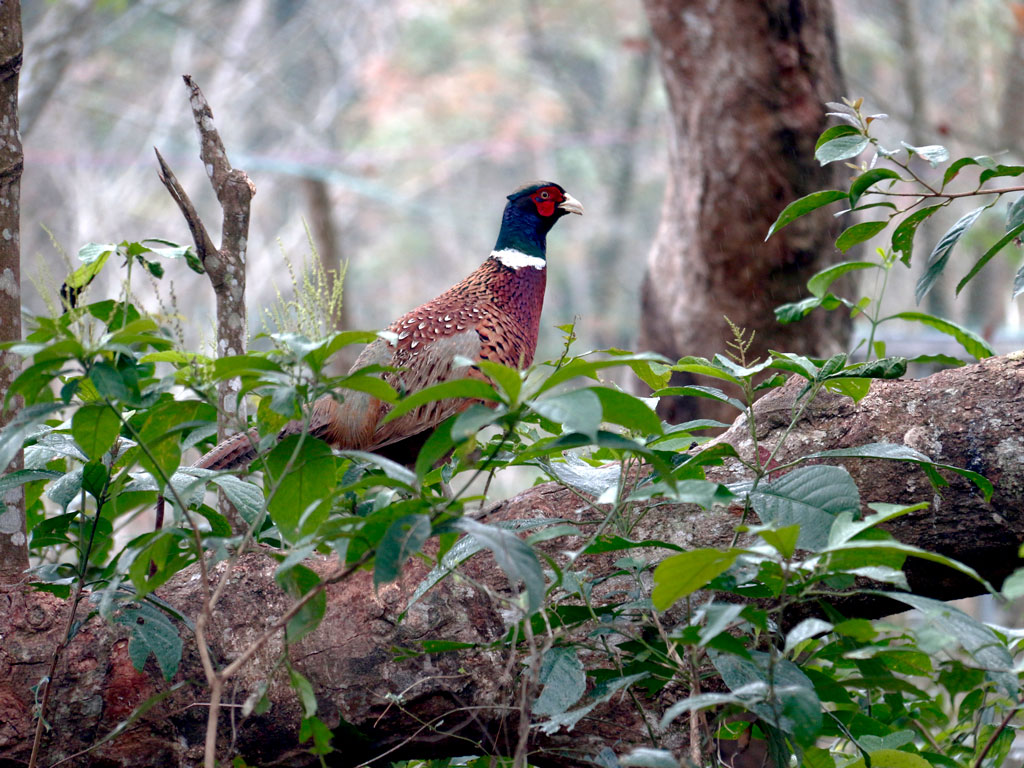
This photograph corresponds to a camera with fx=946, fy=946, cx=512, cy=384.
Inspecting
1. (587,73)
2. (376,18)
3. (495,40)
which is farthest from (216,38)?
(587,73)

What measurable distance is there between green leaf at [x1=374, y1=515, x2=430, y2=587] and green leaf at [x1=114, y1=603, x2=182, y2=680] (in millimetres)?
569

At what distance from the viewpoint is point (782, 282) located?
3834 millimetres

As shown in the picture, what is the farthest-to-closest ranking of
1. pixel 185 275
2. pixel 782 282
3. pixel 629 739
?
pixel 185 275 < pixel 782 282 < pixel 629 739

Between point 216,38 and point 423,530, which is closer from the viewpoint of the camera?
point 423,530

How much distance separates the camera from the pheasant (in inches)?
101

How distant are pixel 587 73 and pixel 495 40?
1750 millimetres

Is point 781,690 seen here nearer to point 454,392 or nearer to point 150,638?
point 454,392

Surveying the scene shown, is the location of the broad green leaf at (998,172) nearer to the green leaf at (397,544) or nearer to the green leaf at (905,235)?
the green leaf at (905,235)

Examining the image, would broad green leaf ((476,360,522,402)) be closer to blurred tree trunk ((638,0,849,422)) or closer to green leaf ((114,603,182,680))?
green leaf ((114,603,182,680))

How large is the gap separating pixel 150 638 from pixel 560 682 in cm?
63

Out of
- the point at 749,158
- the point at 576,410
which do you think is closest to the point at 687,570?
the point at 576,410

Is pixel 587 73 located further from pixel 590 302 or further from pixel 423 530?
pixel 423 530

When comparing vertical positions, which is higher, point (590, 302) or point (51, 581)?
point (51, 581)

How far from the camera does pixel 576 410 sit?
968mm
